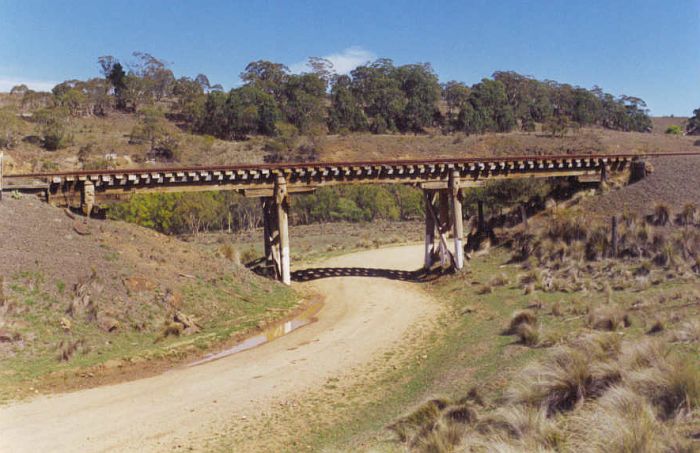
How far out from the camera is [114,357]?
53.5ft

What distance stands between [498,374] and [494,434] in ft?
14.0

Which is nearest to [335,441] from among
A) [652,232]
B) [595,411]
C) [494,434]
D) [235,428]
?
[235,428]

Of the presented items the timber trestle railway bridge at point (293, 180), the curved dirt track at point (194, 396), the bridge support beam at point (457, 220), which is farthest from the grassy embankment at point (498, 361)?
the timber trestle railway bridge at point (293, 180)

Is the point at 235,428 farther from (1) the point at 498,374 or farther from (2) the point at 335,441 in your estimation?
(1) the point at 498,374

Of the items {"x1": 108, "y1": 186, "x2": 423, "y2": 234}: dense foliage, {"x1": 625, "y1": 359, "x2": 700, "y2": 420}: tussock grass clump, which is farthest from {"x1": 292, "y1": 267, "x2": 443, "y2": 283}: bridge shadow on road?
{"x1": 108, "y1": 186, "x2": 423, "y2": 234}: dense foliage

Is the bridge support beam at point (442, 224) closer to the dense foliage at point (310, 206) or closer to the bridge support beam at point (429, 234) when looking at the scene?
the bridge support beam at point (429, 234)

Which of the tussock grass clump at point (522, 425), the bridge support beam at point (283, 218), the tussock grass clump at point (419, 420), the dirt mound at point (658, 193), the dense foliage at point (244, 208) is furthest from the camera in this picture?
the dense foliage at point (244, 208)

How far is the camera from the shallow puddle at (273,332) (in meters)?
17.6

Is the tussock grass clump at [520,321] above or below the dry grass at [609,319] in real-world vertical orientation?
below

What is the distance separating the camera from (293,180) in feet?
91.4

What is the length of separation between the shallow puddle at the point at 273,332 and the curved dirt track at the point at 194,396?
16.8 inches

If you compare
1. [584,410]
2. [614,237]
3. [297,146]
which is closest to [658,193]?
[614,237]

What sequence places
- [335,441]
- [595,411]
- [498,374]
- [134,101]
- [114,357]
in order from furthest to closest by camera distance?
[134,101]
[114,357]
[498,374]
[335,441]
[595,411]

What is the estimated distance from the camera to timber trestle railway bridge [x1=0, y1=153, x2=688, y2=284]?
24.7 m
